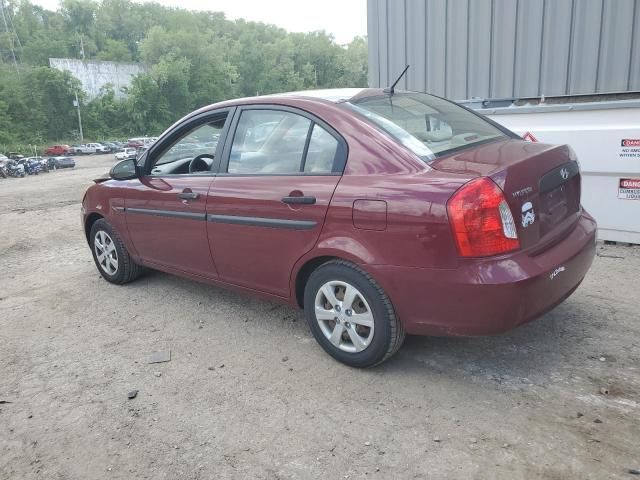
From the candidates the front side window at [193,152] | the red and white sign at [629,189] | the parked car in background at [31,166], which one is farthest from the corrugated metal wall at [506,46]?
the parked car in background at [31,166]

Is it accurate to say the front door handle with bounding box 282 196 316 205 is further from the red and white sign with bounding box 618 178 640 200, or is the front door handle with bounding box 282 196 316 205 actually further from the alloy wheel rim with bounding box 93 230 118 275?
the red and white sign with bounding box 618 178 640 200

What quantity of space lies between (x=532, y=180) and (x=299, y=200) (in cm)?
129

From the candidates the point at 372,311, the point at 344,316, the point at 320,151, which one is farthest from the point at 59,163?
the point at 372,311

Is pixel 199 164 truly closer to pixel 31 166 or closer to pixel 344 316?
pixel 344 316

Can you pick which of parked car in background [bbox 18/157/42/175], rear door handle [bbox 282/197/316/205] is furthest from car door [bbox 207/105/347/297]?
parked car in background [bbox 18/157/42/175]

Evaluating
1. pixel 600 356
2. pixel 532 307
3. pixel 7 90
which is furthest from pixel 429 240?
pixel 7 90

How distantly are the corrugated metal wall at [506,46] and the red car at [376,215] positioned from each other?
2935 mm

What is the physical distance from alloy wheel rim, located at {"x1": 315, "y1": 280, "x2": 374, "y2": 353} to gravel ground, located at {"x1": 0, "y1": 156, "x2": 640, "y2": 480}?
196mm

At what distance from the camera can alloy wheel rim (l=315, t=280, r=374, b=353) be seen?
303 cm

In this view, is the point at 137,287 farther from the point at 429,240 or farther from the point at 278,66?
the point at 278,66

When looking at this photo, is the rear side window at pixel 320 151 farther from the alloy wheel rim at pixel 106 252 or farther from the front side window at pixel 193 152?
the alloy wheel rim at pixel 106 252

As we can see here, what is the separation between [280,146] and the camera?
3455mm

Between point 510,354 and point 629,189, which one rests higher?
point 629,189

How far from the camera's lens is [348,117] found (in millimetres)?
3146
